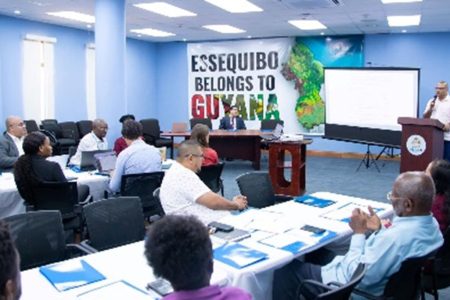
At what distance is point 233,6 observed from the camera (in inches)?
319

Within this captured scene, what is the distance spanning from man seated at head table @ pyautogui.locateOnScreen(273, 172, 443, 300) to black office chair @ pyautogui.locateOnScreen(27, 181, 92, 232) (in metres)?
2.32

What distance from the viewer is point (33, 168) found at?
420 centimetres

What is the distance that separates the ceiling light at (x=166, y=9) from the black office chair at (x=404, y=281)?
21.2 ft

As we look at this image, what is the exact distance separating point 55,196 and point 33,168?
31 cm

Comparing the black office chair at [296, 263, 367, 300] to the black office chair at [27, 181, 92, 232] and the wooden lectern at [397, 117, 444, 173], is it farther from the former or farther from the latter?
the wooden lectern at [397, 117, 444, 173]

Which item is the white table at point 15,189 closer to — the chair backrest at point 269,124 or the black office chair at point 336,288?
the black office chair at point 336,288

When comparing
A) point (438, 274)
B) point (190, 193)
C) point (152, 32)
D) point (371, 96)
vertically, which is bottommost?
point (438, 274)

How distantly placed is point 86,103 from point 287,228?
9.36m

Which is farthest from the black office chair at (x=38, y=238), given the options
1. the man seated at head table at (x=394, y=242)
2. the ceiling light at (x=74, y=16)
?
the ceiling light at (x=74, y=16)

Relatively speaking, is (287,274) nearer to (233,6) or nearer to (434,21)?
(233,6)

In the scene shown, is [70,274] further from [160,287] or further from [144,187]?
[144,187]

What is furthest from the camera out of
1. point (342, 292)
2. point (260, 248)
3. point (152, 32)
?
point (152, 32)

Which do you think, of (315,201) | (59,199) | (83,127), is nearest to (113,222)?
(59,199)

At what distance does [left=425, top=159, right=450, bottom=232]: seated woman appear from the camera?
3105 millimetres
